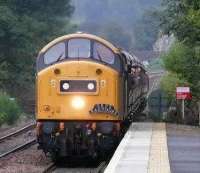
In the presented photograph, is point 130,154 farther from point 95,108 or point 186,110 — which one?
point 186,110

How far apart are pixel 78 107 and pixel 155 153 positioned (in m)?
3.57

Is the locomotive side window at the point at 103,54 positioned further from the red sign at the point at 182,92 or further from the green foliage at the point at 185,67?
the green foliage at the point at 185,67

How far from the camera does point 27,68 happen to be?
57.2m

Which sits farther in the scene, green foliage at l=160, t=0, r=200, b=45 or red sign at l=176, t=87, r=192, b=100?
red sign at l=176, t=87, r=192, b=100

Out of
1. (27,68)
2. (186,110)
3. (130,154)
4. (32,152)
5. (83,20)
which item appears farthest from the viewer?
(83,20)

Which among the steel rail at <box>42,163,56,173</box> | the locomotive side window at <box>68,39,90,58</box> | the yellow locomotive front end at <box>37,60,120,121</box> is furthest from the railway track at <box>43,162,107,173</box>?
the locomotive side window at <box>68,39,90,58</box>

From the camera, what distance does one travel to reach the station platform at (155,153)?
15.1 m

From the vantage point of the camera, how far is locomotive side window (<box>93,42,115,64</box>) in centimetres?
2106

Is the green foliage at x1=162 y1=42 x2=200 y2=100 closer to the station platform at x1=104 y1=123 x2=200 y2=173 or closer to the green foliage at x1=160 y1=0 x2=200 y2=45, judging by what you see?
the green foliage at x1=160 y1=0 x2=200 y2=45

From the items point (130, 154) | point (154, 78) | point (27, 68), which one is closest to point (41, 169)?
point (130, 154)

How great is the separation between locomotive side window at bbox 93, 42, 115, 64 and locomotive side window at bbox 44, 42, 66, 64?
2.92ft

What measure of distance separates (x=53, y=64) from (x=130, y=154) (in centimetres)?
449

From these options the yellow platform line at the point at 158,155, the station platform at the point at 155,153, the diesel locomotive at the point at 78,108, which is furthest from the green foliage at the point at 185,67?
the diesel locomotive at the point at 78,108

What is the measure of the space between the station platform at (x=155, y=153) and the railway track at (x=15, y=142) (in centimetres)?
409
